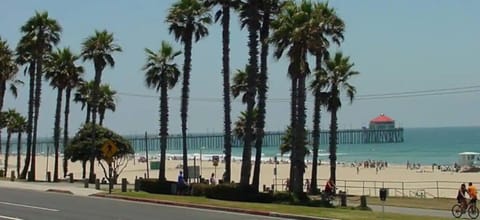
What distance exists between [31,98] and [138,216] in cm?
4317

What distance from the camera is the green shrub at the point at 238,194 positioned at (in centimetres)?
3759

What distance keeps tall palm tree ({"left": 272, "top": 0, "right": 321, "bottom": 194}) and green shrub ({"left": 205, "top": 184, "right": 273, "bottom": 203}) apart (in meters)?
2.18

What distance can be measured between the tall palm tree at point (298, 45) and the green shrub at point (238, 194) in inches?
85.7

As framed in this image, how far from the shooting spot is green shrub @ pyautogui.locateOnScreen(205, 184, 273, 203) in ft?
123

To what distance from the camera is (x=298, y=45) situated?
40500 mm

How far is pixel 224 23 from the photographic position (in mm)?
46812

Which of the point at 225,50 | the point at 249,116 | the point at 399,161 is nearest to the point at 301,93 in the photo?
the point at 249,116

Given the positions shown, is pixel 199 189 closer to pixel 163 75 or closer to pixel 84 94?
pixel 163 75

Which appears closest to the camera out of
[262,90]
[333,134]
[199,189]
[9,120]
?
[199,189]

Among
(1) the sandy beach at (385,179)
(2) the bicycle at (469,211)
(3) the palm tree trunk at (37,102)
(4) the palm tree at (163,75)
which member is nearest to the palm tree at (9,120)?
(1) the sandy beach at (385,179)

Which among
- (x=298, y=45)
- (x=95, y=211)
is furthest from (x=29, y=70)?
(x=95, y=211)

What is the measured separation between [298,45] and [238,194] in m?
8.75

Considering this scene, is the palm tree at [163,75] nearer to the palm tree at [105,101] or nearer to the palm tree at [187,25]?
the palm tree at [187,25]

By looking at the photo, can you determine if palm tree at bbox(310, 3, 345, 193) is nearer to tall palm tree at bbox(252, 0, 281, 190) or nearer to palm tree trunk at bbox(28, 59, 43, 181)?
tall palm tree at bbox(252, 0, 281, 190)
